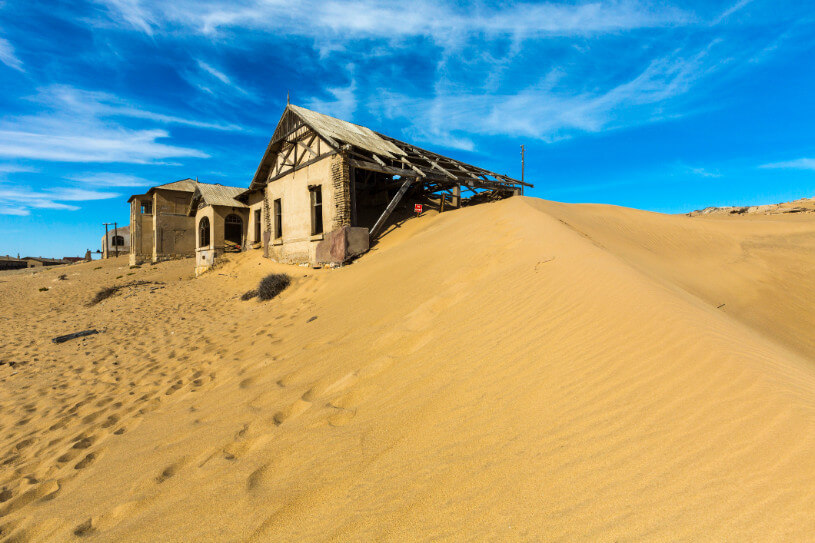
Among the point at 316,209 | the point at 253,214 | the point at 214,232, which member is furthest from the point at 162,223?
the point at 316,209

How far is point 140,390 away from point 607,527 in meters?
5.28

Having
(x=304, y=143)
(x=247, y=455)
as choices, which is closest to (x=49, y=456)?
(x=247, y=455)

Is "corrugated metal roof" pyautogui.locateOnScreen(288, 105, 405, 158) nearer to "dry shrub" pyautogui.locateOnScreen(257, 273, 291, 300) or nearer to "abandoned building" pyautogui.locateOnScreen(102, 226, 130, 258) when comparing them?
"dry shrub" pyautogui.locateOnScreen(257, 273, 291, 300)

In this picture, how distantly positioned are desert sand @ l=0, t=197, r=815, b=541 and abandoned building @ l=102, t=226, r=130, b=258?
37830mm

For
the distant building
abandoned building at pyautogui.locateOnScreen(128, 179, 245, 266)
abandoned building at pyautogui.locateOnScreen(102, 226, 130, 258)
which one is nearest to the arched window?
abandoned building at pyautogui.locateOnScreen(128, 179, 245, 266)

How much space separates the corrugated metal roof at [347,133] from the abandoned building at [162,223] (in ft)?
49.6

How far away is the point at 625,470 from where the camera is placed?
177 centimetres

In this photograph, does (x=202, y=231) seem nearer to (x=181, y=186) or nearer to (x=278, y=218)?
(x=181, y=186)

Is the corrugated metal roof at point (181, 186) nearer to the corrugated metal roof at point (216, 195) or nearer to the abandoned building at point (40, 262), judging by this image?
the corrugated metal roof at point (216, 195)

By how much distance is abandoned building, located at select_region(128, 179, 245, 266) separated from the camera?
23.5 metres

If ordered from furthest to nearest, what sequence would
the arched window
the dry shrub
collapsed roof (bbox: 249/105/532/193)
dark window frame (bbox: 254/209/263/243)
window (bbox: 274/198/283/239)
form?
the arched window → dark window frame (bbox: 254/209/263/243) → window (bbox: 274/198/283/239) → collapsed roof (bbox: 249/105/532/193) → the dry shrub

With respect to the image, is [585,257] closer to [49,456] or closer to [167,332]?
[49,456]

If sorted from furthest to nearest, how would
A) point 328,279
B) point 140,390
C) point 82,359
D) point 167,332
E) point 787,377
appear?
1. point 328,279
2. point 167,332
3. point 82,359
4. point 140,390
5. point 787,377

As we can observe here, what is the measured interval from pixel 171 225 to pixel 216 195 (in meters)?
7.50
